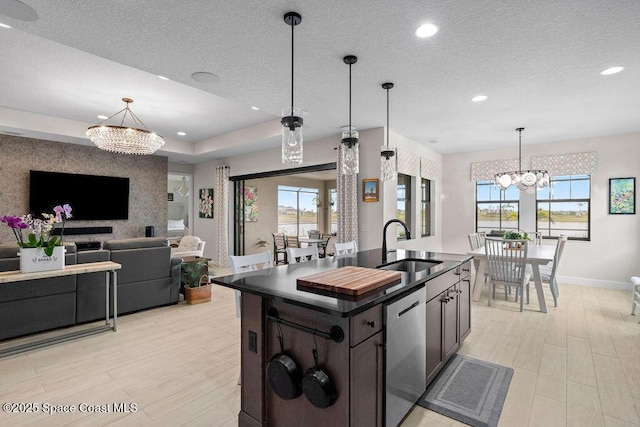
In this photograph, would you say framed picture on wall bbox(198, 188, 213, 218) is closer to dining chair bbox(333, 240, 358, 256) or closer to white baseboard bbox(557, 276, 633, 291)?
dining chair bbox(333, 240, 358, 256)

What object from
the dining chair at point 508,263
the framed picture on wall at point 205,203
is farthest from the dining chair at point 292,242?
the dining chair at point 508,263

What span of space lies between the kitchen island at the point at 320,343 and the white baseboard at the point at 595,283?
206 inches

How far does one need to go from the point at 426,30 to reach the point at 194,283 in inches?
161

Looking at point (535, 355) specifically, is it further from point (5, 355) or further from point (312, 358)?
point (5, 355)

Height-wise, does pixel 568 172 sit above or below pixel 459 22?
below

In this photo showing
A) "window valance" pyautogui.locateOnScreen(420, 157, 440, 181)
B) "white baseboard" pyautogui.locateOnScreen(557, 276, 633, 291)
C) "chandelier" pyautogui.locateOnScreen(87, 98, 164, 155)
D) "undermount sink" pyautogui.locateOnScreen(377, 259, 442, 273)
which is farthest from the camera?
"window valance" pyautogui.locateOnScreen(420, 157, 440, 181)

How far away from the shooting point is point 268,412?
1752 millimetres

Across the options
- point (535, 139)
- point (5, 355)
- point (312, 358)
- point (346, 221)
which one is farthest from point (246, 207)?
point (312, 358)

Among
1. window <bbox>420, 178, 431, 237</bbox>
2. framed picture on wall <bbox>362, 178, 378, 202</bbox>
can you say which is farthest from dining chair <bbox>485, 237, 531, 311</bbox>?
window <bbox>420, 178, 431, 237</bbox>

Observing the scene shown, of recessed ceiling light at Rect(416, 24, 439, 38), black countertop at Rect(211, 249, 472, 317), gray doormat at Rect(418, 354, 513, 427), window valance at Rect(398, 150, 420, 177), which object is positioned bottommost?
gray doormat at Rect(418, 354, 513, 427)

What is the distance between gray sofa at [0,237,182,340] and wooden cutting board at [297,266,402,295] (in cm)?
304

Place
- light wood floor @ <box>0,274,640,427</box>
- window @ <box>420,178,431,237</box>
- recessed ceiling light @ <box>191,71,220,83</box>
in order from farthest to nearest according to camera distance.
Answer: window @ <box>420,178,431,237</box> → recessed ceiling light @ <box>191,71,220,83</box> → light wood floor @ <box>0,274,640,427</box>

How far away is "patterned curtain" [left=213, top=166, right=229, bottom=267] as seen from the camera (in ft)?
24.6

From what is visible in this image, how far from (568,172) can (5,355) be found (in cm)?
809
